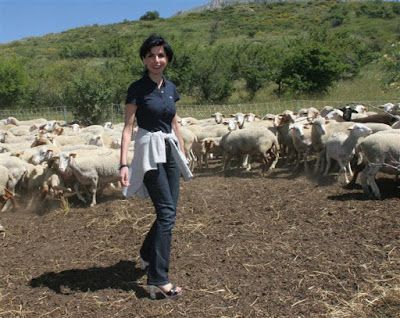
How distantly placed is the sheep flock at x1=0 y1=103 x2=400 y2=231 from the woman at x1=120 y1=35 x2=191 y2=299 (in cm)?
444

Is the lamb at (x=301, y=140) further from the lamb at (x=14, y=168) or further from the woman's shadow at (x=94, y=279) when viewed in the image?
the woman's shadow at (x=94, y=279)

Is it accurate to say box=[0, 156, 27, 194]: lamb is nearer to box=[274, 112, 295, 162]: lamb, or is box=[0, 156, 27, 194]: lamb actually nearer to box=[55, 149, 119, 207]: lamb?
box=[55, 149, 119, 207]: lamb

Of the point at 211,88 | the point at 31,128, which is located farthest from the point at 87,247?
the point at 211,88

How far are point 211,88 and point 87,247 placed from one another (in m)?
27.7

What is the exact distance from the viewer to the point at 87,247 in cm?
689

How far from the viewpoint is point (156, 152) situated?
493 centimetres

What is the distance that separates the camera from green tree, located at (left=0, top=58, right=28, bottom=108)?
34.6m

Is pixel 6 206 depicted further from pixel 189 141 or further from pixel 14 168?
pixel 189 141

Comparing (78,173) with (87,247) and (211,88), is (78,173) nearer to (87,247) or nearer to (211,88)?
(87,247)

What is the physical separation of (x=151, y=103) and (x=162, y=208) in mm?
1046

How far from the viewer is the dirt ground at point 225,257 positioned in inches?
199

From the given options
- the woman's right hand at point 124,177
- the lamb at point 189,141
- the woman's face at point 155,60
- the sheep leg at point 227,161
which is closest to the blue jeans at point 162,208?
the woman's right hand at point 124,177

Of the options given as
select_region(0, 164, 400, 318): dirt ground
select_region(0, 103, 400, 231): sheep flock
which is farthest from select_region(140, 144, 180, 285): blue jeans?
select_region(0, 103, 400, 231): sheep flock

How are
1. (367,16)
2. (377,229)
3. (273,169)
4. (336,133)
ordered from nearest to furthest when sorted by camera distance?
(377,229), (336,133), (273,169), (367,16)
